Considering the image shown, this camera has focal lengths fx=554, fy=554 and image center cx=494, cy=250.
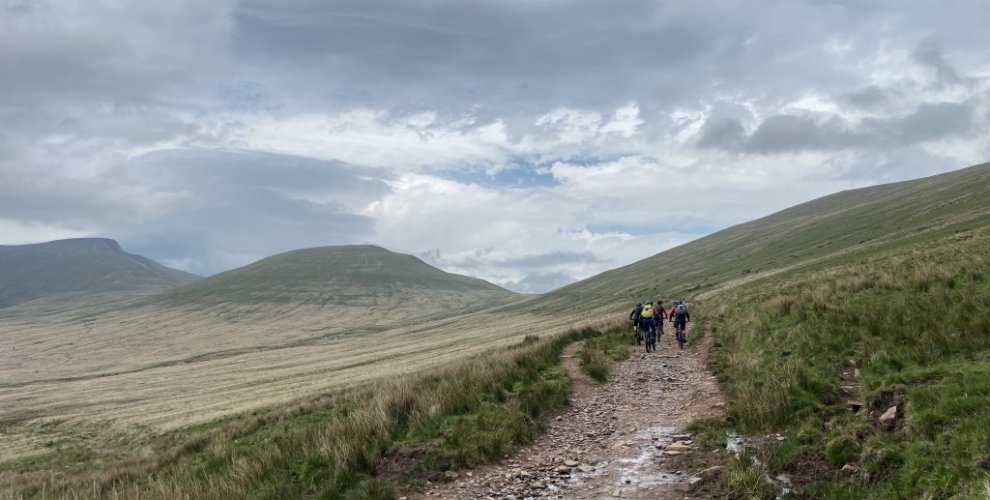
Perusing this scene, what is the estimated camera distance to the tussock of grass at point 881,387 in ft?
23.6

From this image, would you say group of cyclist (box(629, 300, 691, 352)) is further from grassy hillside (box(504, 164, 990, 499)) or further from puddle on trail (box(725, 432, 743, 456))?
puddle on trail (box(725, 432, 743, 456))

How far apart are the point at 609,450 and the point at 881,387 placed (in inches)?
193

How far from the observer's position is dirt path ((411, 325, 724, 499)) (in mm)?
9031

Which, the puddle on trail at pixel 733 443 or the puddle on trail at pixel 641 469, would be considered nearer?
the puddle on trail at pixel 641 469

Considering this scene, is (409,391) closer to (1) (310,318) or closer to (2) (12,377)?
(2) (12,377)

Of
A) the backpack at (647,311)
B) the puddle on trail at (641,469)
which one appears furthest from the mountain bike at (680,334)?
the puddle on trail at (641,469)

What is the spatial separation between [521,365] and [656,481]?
9937mm

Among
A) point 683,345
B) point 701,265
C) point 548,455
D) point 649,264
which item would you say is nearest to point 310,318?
point 649,264

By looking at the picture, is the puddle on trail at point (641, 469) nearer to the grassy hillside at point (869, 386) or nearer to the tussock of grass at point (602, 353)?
the grassy hillside at point (869, 386)

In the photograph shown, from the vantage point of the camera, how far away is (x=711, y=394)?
13992mm

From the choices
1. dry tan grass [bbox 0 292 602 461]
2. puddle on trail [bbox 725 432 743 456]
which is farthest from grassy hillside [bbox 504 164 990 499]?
dry tan grass [bbox 0 292 602 461]

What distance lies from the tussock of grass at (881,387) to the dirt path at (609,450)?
109 cm

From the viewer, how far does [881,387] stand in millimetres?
9750

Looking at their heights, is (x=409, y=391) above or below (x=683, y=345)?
above
